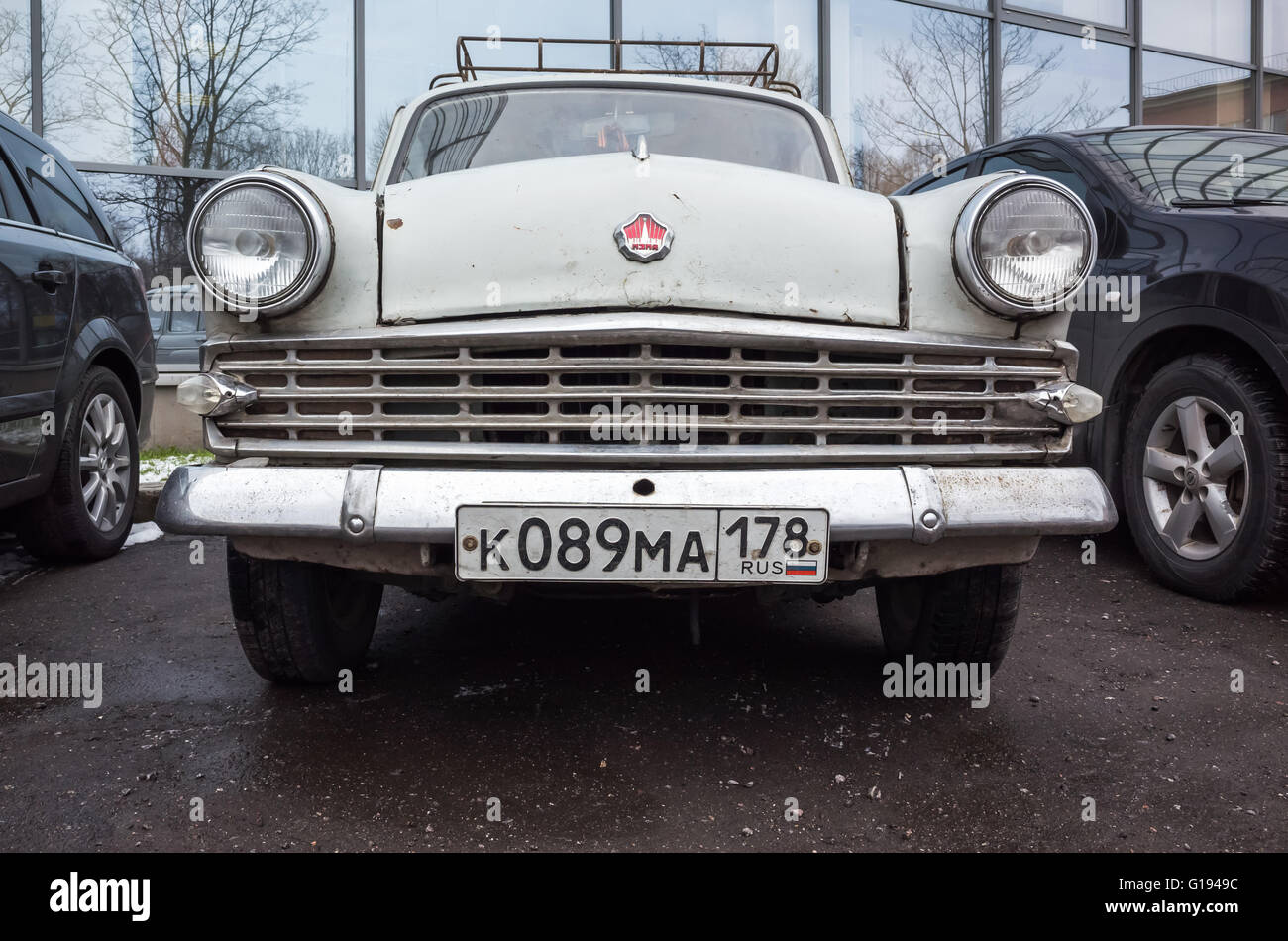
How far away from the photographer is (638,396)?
2.02 m

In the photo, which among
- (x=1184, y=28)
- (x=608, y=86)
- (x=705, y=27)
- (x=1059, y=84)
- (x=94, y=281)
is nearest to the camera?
(x=608, y=86)

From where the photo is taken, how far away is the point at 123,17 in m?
7.12

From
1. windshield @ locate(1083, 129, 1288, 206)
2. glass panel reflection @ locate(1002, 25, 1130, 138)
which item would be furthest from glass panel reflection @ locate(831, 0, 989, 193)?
windshield @ locate(1083, 129, 1288, 206)

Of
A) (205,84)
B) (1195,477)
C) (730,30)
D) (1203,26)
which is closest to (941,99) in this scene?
(730,30)

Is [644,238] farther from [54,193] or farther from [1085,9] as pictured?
[1085,9]

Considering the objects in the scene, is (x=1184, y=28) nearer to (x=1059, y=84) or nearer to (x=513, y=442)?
(x=1059, y=84)

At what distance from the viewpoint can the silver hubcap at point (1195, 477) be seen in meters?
3.29

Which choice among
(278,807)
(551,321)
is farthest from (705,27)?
(278,807)

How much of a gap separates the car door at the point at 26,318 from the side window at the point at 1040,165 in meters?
3.41

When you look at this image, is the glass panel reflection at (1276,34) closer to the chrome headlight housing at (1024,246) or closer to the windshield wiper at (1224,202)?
the windshield wiper at (1224,202)

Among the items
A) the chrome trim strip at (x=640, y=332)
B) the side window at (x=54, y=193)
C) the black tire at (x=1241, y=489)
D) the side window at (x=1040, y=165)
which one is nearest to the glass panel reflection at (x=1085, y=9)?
the side window at (x=1040, y=165)

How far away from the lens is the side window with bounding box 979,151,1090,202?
4.10 metres
